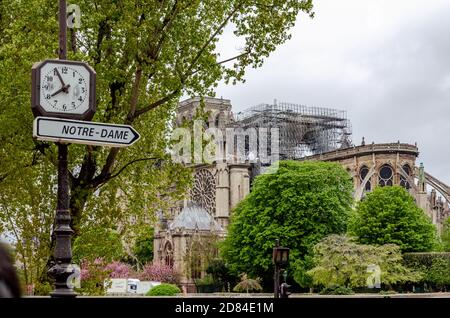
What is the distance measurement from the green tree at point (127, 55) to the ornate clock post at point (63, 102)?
21.2 feet

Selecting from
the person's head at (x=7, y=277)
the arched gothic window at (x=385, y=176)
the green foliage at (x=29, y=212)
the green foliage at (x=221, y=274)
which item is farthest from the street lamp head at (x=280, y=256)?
the arched gothic window at (x=385, y=176)

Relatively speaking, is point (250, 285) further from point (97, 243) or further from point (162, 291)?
point (97, 243)

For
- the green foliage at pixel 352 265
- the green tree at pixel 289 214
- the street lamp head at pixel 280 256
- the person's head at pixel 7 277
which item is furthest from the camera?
the green tree at pixel 289 214

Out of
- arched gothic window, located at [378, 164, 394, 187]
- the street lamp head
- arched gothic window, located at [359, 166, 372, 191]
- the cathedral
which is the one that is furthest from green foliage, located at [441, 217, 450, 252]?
the street lamp head

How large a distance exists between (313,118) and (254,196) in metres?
48.7

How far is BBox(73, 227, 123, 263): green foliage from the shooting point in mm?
20719

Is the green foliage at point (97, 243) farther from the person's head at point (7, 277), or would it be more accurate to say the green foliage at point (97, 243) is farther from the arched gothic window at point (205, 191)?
the arched gothic window at point (205, 191)

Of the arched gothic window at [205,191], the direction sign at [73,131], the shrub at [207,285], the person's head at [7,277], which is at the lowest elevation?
the shrub at [207,285]

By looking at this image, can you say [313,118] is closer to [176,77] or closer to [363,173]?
[363,173]

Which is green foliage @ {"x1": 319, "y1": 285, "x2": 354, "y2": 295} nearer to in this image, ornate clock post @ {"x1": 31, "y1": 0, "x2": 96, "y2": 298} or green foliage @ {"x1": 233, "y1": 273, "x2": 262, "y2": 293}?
green foliage @ {"x1": 233, "y1": 273, "x2": 262, "y2": 293}

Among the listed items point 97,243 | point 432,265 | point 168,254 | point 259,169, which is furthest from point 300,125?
point 97,243

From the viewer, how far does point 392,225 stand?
227 feet

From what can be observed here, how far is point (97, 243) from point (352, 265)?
4129 cm

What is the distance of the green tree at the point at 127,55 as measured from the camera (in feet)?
57.1
